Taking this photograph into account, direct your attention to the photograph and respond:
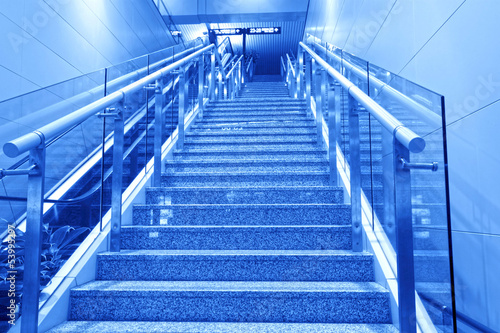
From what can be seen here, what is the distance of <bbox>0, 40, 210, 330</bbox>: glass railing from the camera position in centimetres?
148

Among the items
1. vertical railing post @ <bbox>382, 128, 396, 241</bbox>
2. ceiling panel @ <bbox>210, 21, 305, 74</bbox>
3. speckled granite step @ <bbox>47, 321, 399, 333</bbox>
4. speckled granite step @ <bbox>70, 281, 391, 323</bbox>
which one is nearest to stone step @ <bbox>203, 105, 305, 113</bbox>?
vertical railing post @ <bbox>382, 128, 396, 241</bbox>

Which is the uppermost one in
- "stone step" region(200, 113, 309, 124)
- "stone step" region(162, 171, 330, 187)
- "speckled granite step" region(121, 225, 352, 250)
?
"stone step" region(200, 113, 309, 124)

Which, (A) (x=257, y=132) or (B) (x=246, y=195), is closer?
(B) (x=246, y=195)

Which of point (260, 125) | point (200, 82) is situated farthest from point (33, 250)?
point (200, 82)

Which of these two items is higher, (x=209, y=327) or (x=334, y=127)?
(x=334, y=127)

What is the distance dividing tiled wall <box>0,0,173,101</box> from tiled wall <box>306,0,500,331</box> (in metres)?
2.88

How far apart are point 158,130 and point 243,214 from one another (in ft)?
3.34

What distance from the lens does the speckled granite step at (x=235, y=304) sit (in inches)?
66.9

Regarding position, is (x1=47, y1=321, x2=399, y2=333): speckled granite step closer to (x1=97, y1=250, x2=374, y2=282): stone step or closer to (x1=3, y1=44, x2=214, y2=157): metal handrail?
(x1=97, y1=250, x2=374, y2=282): stone step

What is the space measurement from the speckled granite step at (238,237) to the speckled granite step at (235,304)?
401 millimetres

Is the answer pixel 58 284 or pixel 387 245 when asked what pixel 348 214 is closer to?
pixel 387 245

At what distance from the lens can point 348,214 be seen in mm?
2369

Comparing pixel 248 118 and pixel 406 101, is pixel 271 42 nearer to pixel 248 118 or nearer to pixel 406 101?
pixel 248 118

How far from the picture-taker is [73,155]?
215cm
